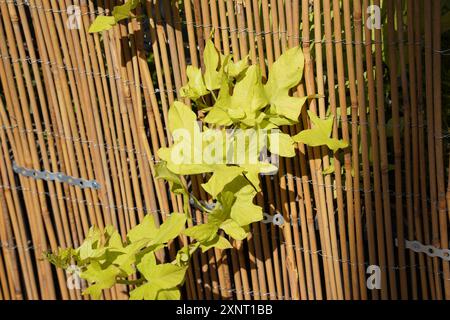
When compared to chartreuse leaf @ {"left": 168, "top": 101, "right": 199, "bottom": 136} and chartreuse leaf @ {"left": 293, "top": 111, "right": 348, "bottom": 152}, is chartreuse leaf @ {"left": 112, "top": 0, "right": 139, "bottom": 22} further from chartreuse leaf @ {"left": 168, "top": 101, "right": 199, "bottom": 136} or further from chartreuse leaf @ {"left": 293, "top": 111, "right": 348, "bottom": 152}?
chartreuse leaf @ {"left": 293, "top": 111, "right": 348, "bottom": 152}

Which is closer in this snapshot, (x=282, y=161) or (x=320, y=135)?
(x=320, y=135)

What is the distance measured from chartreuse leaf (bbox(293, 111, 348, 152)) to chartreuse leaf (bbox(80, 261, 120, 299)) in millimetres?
546

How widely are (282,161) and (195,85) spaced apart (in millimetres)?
281

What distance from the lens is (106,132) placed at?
1.92 m

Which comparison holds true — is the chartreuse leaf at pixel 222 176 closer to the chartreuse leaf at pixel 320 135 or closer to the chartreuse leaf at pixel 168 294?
the chartreuse leaf at pixel 320 135

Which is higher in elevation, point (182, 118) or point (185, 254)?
point (182, 118)

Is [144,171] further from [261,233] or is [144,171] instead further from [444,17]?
[444,17]

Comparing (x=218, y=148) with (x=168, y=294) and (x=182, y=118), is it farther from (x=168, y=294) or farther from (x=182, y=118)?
(x=168, y=294)

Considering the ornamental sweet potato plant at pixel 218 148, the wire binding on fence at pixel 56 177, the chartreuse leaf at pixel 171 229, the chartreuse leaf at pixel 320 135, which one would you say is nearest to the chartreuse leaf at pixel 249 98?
the ornamental sweet potato plant at pixel 218 148

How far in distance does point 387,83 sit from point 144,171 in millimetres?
655

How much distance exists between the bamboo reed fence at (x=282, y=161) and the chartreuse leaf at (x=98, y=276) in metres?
0.26

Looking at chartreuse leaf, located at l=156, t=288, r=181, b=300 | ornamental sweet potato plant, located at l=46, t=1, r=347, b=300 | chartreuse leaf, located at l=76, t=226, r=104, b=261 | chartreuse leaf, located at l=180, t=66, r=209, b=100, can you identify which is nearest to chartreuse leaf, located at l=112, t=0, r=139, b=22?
ornamental sweet potato plant, located at l=46, t=1, r=347, b=300

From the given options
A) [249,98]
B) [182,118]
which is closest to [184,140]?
[182,118]

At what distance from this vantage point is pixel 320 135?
161 centimetres
